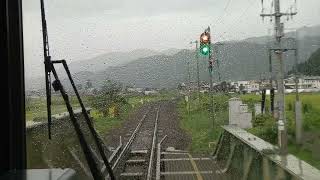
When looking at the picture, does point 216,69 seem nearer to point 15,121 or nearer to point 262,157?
point 262,157

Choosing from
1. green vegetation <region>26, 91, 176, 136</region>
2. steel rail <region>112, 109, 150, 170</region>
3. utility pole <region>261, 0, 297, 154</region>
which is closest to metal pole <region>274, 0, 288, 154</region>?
utility pole <region>261, 0, 297, 154</region>

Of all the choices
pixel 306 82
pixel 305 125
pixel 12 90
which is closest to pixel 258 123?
pixel 305 125

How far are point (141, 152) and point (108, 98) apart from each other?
28.0 inches

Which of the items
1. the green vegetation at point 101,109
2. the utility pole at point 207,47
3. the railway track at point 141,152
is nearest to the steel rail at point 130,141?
the railway track at point 141,152

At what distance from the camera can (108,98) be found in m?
2.86

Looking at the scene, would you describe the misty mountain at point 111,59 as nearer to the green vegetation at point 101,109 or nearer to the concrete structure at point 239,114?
the green vegetation at point 101,109

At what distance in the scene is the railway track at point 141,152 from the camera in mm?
3088

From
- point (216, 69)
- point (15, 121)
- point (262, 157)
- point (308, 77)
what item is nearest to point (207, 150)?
point (262, 157)

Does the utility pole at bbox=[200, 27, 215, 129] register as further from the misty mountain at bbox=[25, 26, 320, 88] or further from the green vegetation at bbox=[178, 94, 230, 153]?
the green vegetation at bbox=[178, 94, 230, 153]

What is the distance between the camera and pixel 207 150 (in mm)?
3227

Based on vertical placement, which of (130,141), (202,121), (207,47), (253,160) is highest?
(207,47)

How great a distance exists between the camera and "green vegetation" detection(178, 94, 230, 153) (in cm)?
304

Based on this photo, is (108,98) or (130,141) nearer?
(108,98)

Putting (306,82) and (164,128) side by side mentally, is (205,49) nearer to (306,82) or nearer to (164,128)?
(306,82)
